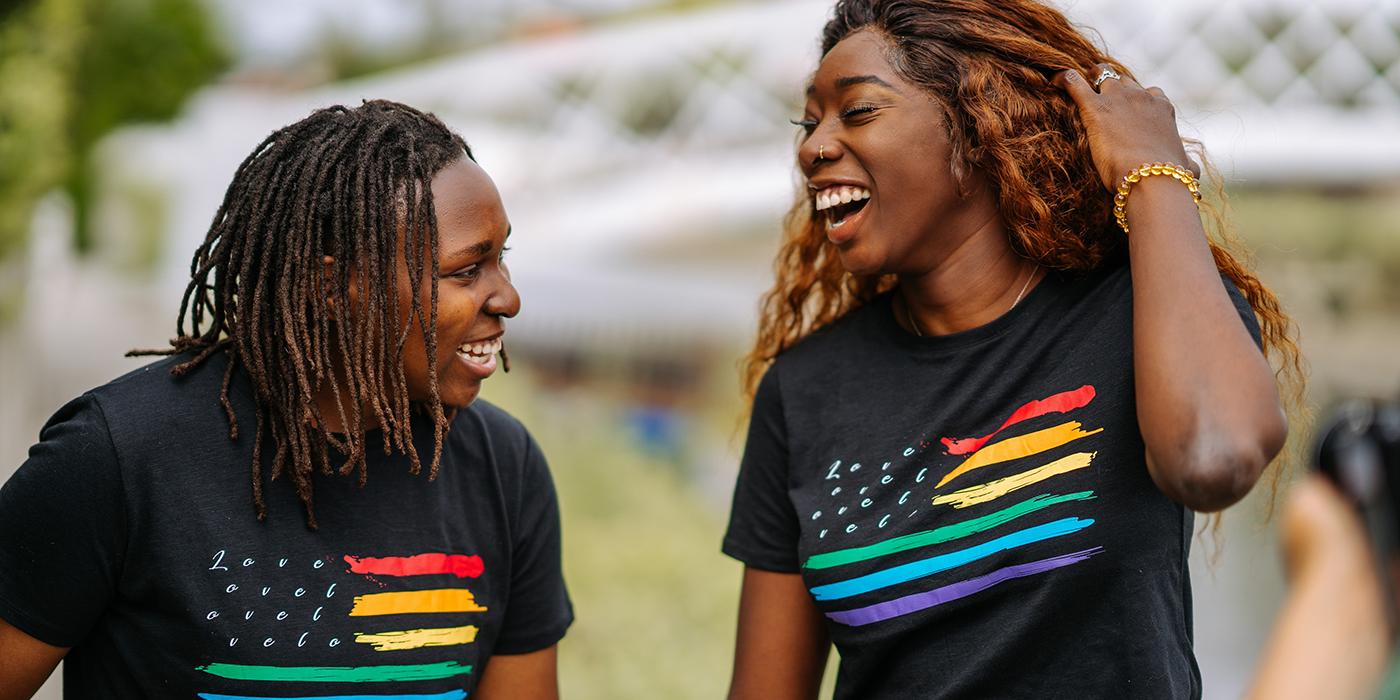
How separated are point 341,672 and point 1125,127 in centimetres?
163

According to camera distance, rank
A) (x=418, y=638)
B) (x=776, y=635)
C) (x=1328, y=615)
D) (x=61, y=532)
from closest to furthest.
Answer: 1. (x=1328, y=615)
2. (x=61, y=532)
3. (x=418, y=638)
4. (x=776, y=635)

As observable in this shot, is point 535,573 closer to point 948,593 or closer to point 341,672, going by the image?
point 341,672

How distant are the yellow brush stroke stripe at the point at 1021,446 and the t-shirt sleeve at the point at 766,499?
380 mm

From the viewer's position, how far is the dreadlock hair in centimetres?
243

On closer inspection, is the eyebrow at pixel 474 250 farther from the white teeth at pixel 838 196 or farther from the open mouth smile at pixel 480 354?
the white teeth at pixel 838 196

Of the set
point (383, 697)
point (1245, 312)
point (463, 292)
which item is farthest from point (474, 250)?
point (1245, 312)

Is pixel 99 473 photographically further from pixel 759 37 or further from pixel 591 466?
pixel 759 37

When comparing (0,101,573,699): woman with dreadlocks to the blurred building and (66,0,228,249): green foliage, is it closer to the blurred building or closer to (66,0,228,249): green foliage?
the blurred building

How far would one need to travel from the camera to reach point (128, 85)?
45.7 feet

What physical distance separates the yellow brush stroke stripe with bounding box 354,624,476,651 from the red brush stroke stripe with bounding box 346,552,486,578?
102mm

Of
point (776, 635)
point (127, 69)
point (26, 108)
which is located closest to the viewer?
point (776, 635)

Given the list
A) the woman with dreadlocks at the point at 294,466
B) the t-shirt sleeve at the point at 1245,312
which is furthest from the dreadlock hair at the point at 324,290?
the t-shirt sleeve at the point at 1245,312

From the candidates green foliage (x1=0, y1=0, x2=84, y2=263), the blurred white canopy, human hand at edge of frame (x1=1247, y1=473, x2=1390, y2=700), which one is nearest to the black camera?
human hand at edge of frame (x1=1247, y1=473, x2=1390, y2=700)

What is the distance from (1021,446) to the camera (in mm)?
2414
